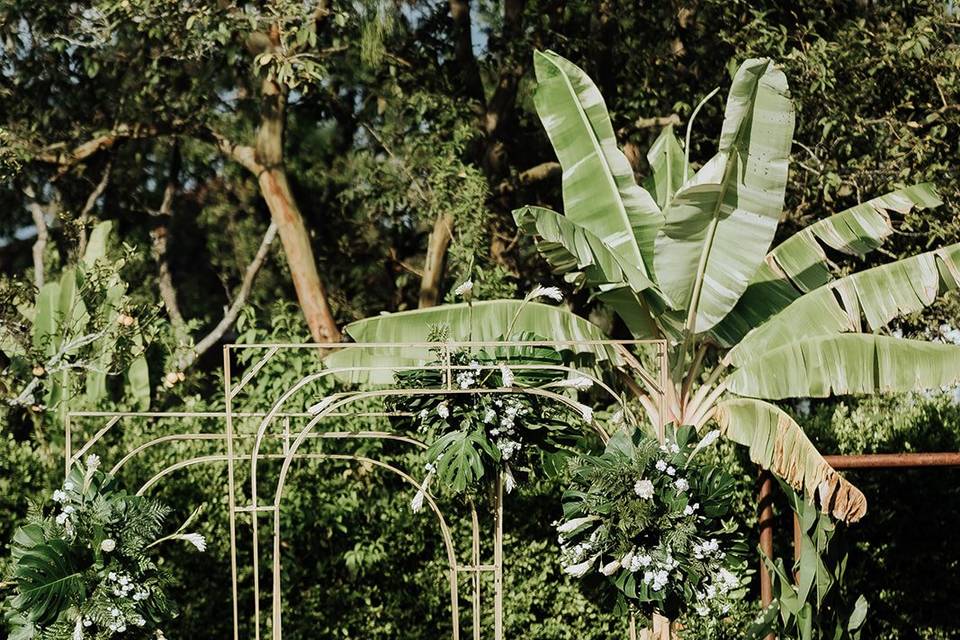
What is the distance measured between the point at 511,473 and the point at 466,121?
4352 millimetres

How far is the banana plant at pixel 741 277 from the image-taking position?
5625 mm

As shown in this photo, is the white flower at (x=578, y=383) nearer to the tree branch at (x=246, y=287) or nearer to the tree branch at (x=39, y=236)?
the tree branch at (x=246, y=287)

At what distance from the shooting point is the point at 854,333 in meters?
5.91

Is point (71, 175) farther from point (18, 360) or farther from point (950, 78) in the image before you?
point (950, 78)

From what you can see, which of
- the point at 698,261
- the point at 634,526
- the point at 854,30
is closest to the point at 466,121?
the point at 854,30

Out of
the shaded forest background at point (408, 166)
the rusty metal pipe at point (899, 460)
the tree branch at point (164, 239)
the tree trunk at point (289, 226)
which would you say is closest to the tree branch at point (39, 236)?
the shaded forest background at point (408, 166)

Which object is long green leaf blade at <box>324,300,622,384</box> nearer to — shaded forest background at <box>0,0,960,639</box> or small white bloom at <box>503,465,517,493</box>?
shaded forest background at <box>0,0,960,639</box>

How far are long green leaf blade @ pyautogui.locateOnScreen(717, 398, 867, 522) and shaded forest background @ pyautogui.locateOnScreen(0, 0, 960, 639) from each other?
1246mm

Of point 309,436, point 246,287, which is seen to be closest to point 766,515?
point 309,436

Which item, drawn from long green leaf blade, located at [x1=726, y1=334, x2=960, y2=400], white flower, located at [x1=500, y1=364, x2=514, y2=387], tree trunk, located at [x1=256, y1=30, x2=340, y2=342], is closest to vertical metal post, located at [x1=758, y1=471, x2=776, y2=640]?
long green leaf blade, located at [x1=726, y1=334, x2=960, y2=400]

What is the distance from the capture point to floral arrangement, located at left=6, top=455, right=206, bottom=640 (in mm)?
4699

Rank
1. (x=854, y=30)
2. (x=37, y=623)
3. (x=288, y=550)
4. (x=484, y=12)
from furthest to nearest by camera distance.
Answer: (x=484, y=12) < (x=854, y=30) < (x=288, y=550) < (x=37, y=623)

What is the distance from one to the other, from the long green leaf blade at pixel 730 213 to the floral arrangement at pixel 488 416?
1.05m

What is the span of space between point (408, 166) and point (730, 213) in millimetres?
3699
